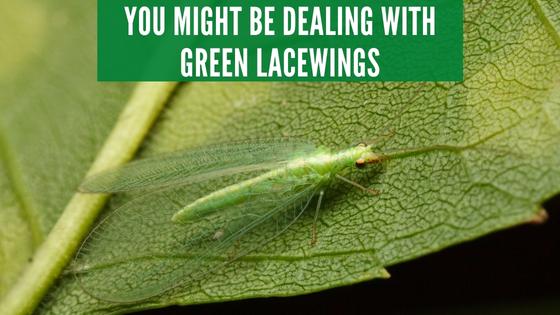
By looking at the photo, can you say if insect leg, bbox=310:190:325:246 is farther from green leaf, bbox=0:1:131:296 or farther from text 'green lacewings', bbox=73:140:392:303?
green leaf, bbox=0:1:131:296

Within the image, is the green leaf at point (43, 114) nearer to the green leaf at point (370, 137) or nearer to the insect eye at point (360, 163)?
the green leaf at point (370, 137)

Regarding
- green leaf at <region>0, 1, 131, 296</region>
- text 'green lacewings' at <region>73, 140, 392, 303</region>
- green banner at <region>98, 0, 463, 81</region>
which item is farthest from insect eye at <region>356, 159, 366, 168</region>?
green leaf at <region>0, 1, 131, 296</region>

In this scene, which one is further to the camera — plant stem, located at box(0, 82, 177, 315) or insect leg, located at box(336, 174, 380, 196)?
plant stem, located at box(0, 82, 177, 315)

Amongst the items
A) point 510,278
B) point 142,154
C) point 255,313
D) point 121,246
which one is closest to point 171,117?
point 142,154

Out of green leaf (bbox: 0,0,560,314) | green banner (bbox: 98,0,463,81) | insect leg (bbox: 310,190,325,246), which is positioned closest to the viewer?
green leaf (bbox: 0,0,560,314)

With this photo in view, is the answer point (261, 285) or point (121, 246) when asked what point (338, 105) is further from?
point (121, 246)

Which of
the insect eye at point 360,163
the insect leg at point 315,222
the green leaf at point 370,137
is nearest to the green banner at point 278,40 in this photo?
the green leaf at point 370,137

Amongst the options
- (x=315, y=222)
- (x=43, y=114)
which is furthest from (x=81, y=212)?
(x=315, y=222)

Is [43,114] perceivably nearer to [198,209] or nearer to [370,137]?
[198,209]
